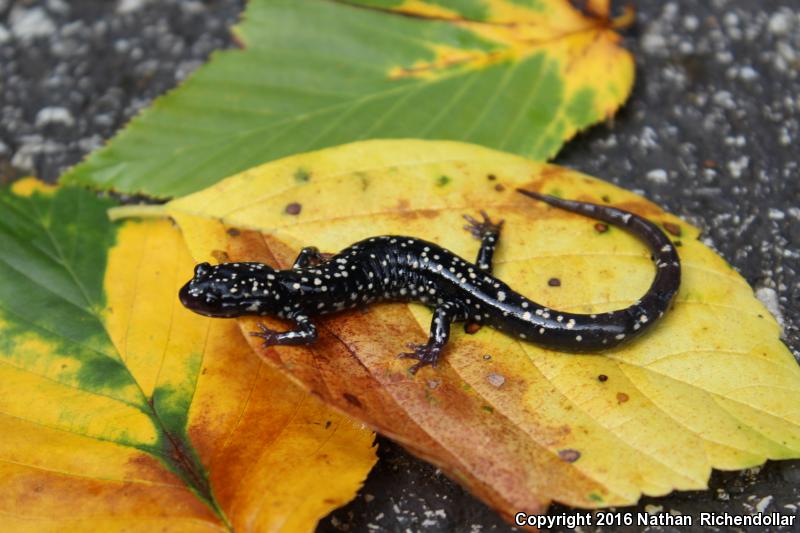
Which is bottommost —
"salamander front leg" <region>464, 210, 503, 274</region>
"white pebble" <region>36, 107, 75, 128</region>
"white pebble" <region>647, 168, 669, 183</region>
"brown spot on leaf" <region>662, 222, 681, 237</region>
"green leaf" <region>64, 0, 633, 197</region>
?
"white pebble" <region>36, 107, 75, 128</region>

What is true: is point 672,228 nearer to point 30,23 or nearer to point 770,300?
point 770,300

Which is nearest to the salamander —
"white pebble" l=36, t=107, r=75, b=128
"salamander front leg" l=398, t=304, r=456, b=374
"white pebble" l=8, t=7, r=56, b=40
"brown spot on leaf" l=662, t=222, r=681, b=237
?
"salamander front leg" l=398, t=304, r=456, b=374

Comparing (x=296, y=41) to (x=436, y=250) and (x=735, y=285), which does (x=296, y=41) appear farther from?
(x=735, y=285)

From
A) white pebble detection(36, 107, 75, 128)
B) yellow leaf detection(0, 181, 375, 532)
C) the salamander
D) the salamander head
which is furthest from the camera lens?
white pebble detection(36, 107, 75, 128)

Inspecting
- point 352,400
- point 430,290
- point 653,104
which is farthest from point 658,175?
point 352,400

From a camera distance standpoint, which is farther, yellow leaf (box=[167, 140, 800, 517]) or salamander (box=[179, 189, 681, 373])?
salamander (box=[179, 189, 681, 373])

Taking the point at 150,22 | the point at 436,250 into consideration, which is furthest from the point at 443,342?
the point at 150,22

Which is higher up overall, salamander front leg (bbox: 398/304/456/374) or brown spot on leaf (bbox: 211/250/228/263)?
brown spot on leaf (bbox: 211/250/228/263)

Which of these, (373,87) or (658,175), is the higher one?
(373,87)

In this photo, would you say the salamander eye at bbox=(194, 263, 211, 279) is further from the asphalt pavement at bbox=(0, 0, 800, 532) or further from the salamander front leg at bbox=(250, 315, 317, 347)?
the asphalt pavement at bbox=(0, 0, 800, 532)
